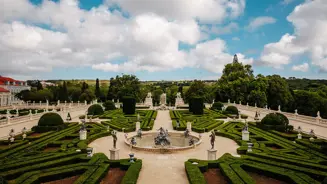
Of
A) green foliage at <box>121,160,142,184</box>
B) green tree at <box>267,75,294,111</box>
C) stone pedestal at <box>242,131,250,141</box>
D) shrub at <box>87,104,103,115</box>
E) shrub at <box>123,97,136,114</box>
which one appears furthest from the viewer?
green tree at <box>267,75,294,111</box>

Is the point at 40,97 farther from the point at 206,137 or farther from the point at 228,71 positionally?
the point at 206,137

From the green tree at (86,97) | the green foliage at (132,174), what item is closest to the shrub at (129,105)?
the green foliage at (132,174)

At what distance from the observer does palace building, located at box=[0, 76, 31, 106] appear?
71062mm

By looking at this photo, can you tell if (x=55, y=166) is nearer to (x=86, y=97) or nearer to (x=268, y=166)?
(x=268, y=166)

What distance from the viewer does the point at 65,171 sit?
1198cm

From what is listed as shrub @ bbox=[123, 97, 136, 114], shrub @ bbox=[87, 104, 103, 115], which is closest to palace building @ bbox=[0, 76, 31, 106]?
shrub @ bbox=[87, 104, 103, 115]

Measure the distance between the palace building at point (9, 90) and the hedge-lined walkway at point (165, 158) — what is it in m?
65.4

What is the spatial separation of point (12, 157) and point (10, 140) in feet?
17.9

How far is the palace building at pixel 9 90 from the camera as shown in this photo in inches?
2798

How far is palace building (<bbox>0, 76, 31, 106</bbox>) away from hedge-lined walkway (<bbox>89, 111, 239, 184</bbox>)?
6542cm

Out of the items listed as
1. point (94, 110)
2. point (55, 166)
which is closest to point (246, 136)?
point (55, 166)

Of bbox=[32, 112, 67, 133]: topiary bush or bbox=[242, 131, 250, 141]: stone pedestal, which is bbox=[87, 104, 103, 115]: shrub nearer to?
bbox=[32, 112, 67, 133]: topiary bush

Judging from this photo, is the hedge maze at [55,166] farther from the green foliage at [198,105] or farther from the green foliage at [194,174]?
the green foliage at [198,105]

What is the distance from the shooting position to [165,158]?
15742 mm
